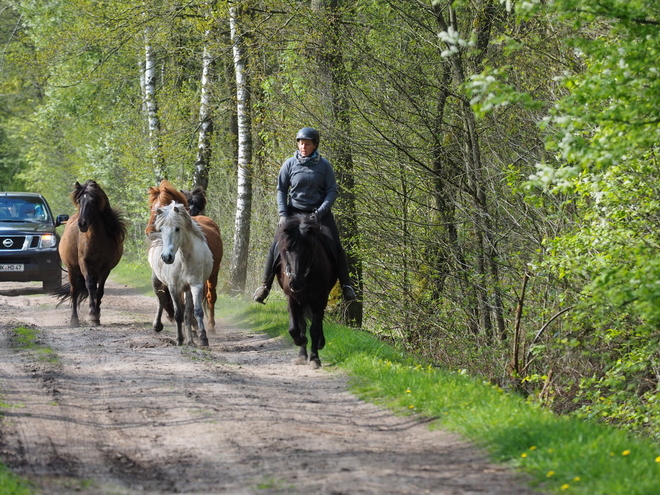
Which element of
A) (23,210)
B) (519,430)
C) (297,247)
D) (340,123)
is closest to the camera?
(519,430)

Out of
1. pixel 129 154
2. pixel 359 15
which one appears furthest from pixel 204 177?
pixel 359 15

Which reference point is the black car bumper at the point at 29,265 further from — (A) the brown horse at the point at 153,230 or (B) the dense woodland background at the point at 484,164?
Answer: (A) the brown horse at the point at 153,230

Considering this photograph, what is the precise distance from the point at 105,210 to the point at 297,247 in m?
5.98

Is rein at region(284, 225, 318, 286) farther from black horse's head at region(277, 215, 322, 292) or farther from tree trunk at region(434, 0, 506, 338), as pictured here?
tree trunk at region(434, 0, 506, 338)

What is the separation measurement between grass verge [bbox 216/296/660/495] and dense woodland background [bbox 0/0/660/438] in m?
1.14

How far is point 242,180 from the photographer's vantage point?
18.7 m

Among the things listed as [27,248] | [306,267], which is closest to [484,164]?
[306,267]

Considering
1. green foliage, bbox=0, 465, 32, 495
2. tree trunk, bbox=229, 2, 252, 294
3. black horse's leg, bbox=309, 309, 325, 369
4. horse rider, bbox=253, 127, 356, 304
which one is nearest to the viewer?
green foliage, bbox=0, 465, 32, 495

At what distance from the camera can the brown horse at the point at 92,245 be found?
1412cm

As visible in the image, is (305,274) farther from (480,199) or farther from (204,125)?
(204,125)

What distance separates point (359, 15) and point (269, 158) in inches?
125

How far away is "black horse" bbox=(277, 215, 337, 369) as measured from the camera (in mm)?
9672

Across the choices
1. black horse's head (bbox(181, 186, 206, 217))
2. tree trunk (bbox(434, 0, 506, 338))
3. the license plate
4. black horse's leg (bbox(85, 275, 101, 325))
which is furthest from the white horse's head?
the license plate

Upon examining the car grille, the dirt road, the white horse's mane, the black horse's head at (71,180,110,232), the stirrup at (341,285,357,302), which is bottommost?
the dirt road
